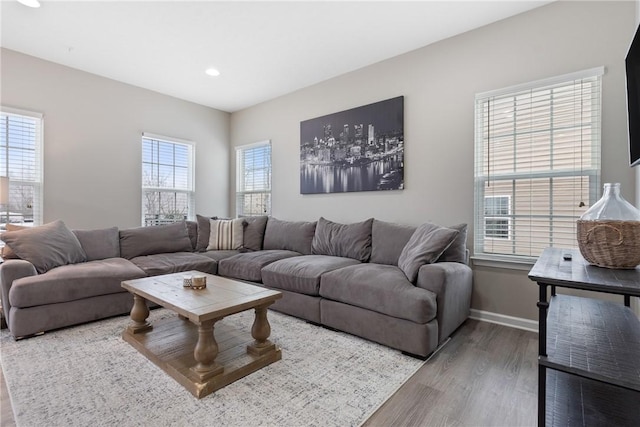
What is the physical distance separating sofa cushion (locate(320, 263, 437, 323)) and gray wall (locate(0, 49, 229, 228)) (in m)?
3.25

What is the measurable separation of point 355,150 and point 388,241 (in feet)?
4.26

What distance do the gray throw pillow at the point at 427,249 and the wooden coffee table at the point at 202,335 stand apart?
1038 mm

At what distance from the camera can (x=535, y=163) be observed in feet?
8.71

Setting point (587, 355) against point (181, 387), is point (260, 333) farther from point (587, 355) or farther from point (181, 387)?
point (587, 355)

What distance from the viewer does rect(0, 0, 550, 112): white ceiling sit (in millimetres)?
Result: 2625

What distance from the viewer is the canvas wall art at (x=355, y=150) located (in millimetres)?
3451

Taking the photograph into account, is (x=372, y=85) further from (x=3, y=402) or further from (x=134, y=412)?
(x=3, y=402)

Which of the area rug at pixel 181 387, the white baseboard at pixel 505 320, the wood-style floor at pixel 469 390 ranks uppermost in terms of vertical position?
the white baseboard at pixel 505 320

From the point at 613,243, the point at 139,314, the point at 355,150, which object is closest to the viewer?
the point at 613,243

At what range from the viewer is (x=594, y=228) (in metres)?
1.33

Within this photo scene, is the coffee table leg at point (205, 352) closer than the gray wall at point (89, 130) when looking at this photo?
Yes

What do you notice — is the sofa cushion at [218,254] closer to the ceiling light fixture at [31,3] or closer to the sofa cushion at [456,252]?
the sofa cushion at [456,252]

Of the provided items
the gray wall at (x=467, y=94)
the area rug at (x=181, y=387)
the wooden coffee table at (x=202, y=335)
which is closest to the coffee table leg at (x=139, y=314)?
the wooden coffee table at (x=202, y=335)

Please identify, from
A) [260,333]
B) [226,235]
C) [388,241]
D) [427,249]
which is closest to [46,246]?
[226,235]
